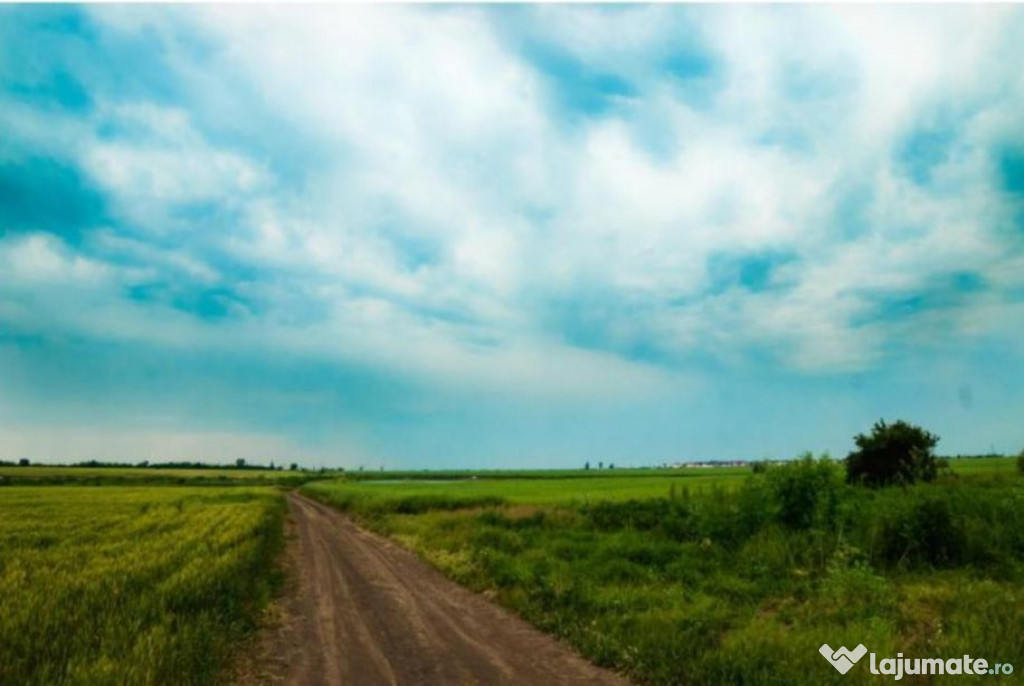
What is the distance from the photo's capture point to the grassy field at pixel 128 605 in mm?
8906

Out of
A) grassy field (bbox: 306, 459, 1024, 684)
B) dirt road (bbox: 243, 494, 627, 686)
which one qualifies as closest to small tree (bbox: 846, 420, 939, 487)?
grassy field (bbox: 306, 459, 1024, 684)

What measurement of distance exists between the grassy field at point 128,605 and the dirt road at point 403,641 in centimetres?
113

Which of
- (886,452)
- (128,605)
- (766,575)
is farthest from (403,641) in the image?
(886,452)

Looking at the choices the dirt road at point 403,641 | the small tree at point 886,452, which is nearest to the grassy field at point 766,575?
the dirt road at point 403,641

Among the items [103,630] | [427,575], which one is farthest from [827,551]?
[103,630]

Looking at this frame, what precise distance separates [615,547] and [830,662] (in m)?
11.1

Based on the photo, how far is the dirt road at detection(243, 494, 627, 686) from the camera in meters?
9.83

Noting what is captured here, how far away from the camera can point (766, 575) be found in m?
16.5

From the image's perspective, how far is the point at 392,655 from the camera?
10922mm

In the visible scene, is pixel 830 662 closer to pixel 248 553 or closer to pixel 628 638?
pixel 628 638

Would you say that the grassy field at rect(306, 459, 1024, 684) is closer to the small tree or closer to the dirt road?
the dirt road

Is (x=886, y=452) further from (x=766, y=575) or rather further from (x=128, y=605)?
(x=128, y=605)

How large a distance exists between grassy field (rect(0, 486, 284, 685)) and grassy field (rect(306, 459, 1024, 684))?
637cm

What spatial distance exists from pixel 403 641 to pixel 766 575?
10.1 m
